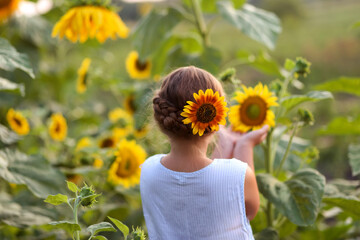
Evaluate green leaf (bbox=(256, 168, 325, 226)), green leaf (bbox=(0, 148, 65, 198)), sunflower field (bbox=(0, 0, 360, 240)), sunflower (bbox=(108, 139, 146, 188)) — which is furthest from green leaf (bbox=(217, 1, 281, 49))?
green leaf (bbox=(0, 148, 65, 198))

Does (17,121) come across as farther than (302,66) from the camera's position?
Yes

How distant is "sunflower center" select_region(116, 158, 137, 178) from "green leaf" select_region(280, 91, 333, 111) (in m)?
0.52

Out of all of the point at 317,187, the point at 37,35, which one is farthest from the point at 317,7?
the point at 317,187

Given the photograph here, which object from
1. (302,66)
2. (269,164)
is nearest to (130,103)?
(269,164)

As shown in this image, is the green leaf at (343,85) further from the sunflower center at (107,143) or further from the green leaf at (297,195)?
the sunflower center at (107,143)

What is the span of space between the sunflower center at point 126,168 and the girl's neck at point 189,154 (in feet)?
1.61

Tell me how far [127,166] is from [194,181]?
1.79 feet

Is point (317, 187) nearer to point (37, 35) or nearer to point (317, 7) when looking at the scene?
point (37, 35)

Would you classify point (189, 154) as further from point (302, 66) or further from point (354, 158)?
point (354, 158)

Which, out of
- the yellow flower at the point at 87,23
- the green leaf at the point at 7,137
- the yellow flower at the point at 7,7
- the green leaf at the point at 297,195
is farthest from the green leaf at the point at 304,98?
the yellow flower at the point at 7,7

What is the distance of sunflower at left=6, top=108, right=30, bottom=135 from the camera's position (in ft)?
5.31

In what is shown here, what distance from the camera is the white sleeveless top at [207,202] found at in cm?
84

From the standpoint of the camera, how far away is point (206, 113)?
0.79 meters

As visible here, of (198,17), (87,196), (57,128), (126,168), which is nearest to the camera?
(87,196)
